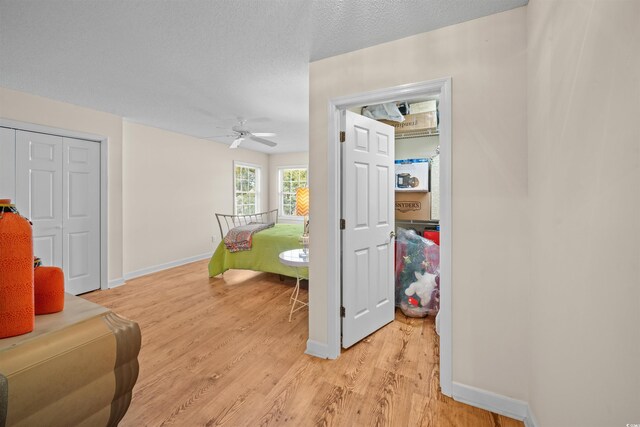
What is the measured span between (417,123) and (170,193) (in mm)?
4205

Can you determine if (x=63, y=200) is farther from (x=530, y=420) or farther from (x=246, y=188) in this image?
(x=530, y=420)

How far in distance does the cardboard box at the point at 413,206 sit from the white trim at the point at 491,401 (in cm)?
170

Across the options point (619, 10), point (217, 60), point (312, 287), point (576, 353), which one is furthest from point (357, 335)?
point (217, 60)

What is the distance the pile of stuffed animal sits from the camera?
284cm

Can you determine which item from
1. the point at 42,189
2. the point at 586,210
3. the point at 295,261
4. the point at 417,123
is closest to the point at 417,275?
the point at 295,261

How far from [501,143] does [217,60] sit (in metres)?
2.21

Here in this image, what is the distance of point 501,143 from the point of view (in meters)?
1.61

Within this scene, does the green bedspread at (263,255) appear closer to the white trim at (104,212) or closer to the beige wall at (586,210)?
the white trim at (104,212)

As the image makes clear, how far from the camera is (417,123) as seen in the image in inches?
114

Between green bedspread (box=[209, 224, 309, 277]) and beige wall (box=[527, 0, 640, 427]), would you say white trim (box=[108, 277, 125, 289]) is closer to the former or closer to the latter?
green bedspread (box=[209, 224, 309, 277])

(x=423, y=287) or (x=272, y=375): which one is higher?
(x=423, y=287)

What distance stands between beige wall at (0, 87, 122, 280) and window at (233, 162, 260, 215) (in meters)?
2.46

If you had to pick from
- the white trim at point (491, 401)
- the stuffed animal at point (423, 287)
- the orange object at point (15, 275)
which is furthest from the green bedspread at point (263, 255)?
the orange object at point (15, 275)

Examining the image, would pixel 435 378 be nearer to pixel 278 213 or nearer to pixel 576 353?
pixel 576 353
